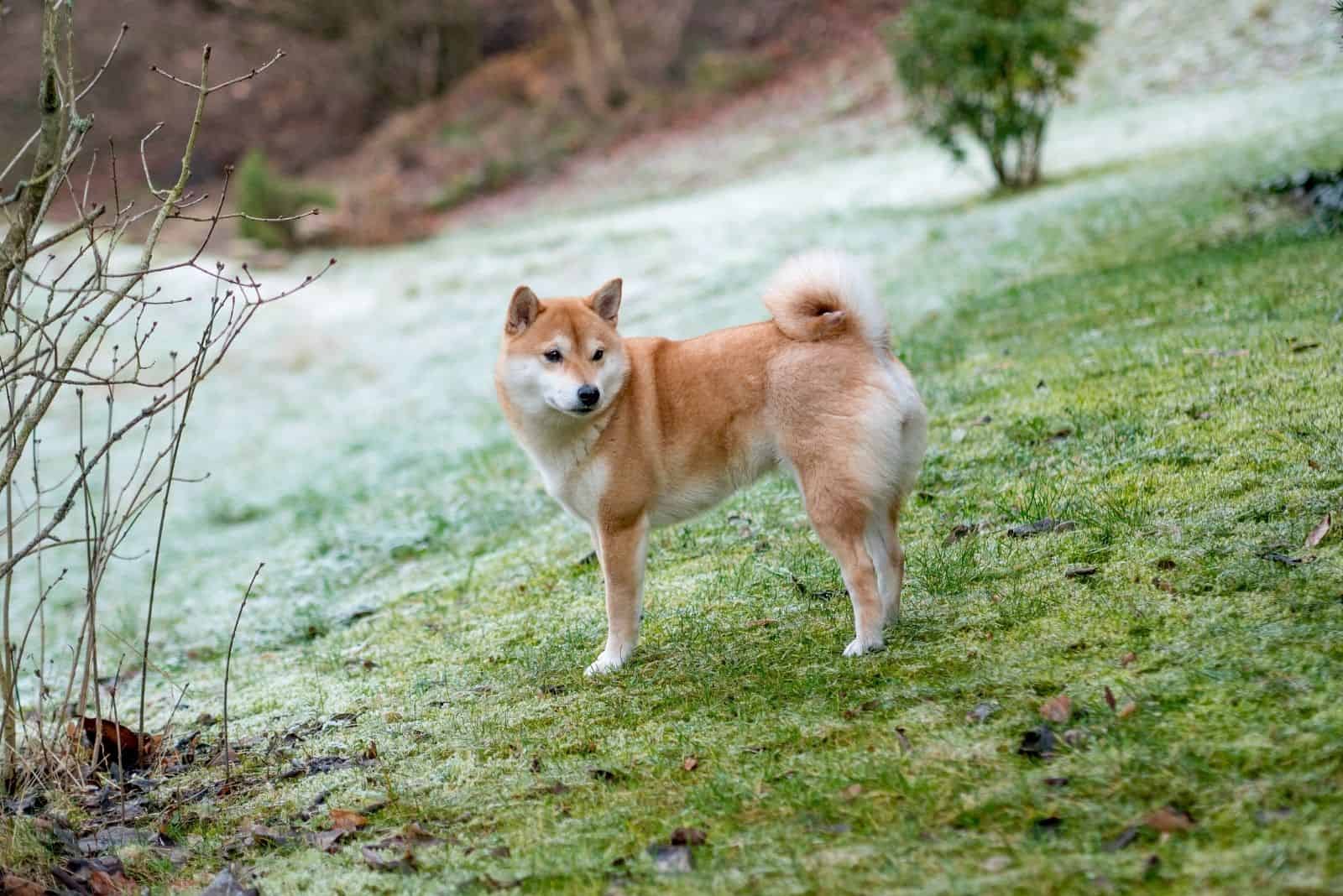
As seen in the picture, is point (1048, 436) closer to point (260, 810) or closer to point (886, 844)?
point (886, 844)

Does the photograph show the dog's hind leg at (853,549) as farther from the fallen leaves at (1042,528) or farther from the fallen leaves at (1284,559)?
the fallen leaves at (1284,559)

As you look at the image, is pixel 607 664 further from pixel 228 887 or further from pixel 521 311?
pixel 228 887

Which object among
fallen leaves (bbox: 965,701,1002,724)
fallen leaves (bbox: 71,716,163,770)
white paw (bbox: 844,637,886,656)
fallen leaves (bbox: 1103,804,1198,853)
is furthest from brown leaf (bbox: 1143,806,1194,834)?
fallen leaves (bbox: 71,716,163,770)

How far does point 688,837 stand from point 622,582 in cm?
145

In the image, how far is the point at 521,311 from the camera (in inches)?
178

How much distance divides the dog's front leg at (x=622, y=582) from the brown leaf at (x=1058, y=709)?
156cm

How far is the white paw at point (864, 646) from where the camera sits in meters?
3.99

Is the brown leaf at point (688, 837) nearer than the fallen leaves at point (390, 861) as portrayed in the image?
Yes

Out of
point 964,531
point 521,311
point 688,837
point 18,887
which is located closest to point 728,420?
point 521,311

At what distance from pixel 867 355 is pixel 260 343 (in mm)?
14941

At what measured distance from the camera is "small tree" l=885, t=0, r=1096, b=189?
13.9 metres

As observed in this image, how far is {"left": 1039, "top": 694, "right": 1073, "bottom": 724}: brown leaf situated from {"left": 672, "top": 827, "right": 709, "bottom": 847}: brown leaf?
3.14ft

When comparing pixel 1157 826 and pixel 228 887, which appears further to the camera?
pixel 228 887

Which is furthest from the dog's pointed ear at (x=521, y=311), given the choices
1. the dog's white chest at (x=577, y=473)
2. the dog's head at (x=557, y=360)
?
the dog's white chest at (x=577, y=473)
